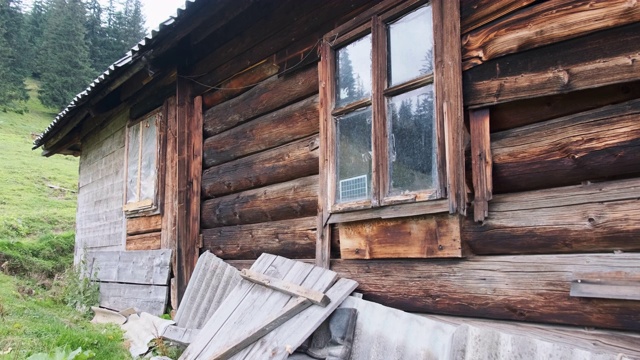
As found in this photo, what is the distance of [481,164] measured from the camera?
7.92ft

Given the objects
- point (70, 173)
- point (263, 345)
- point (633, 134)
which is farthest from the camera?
point (70, 173)

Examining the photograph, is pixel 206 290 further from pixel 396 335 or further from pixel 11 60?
pixel 11 60

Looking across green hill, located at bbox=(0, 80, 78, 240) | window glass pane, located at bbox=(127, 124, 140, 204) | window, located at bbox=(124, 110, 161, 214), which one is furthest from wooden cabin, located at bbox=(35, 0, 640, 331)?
green hill, located at bbox=(0, 80, 78, 240)

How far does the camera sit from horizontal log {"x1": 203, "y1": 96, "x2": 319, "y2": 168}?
3.71 m

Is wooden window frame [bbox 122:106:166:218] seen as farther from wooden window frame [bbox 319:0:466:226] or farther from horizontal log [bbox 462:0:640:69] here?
horizontal log [bbox 462:0:640:69]

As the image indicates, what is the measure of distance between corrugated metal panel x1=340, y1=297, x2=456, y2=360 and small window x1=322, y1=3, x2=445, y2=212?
68cm

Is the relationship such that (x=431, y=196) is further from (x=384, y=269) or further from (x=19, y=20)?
(x=19, y=20)

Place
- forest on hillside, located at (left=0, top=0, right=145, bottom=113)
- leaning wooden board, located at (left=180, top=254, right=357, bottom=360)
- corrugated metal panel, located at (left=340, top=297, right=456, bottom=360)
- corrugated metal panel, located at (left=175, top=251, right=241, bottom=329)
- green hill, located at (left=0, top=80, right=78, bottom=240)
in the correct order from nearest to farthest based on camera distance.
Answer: corrugated metal panel, located at (left=340, top=297, right=456, bottom=360), leaning wooden board, located at (left=180, top=254, right=357, bottom=360), corrugated metal panel, located at (left=175, top=251, right=241, bottom=329), green hill, located at (left=0, top=80, right=78, bottom=240), forest on hillside, located at (left=0, top=0, right=145, bottom=113)

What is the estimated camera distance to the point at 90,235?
8.02m

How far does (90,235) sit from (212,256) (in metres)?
4.76

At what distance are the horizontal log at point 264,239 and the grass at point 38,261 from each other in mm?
1311

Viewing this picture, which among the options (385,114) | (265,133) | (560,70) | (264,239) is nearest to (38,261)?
(264,239)

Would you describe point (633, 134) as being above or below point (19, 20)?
below

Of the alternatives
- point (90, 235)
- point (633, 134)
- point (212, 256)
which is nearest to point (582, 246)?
point (633, 134)
